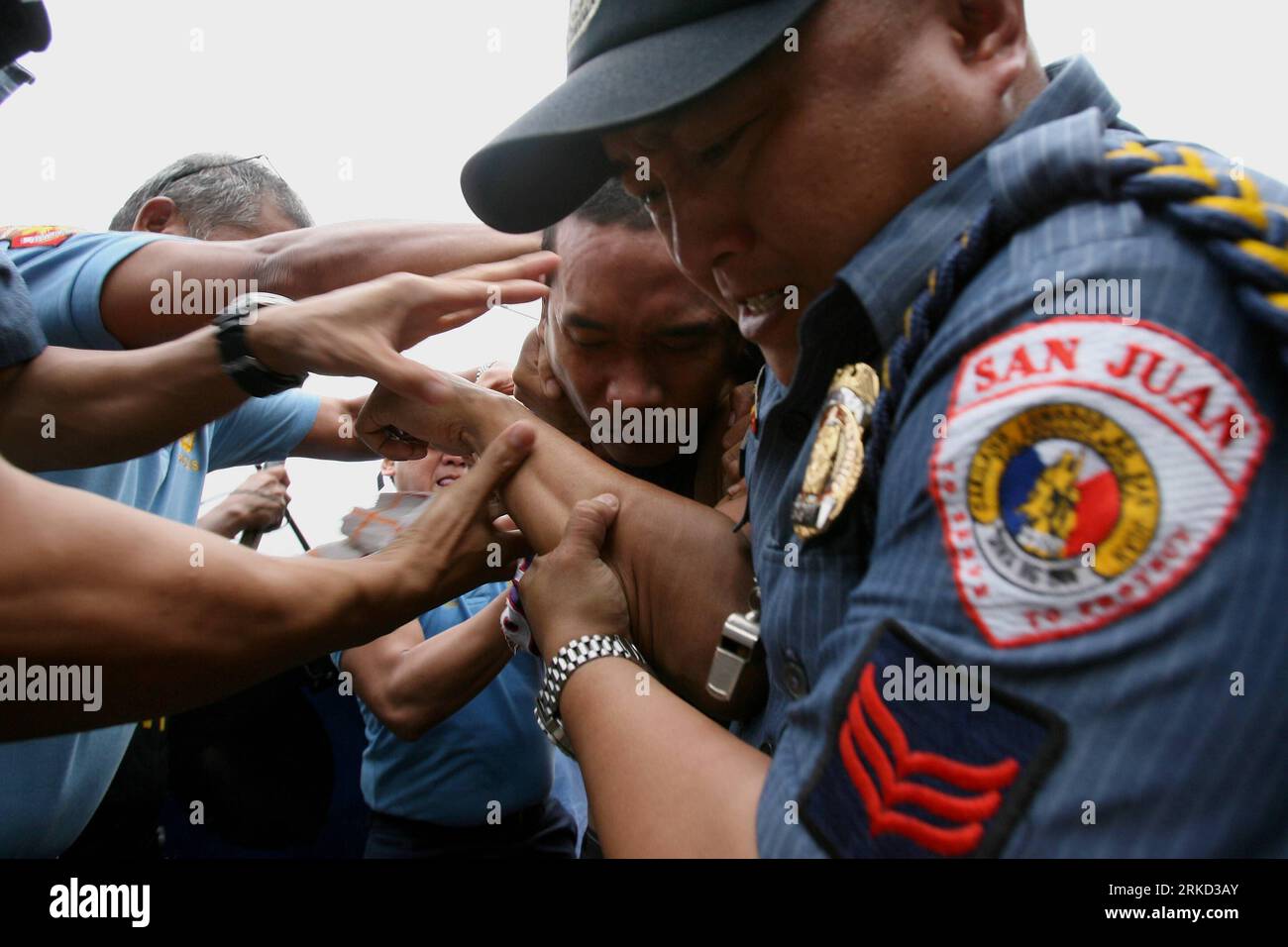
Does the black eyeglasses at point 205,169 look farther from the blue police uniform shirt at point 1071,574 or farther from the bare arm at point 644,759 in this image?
the blue police uniform shirt at point 1071,574

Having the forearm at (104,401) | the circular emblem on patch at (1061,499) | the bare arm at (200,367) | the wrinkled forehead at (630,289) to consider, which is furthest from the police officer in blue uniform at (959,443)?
the forearm at (104,401)

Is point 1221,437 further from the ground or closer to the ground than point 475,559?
further from the ground

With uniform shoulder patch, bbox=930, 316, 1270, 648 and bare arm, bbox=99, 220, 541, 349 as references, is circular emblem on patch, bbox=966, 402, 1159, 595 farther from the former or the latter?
bare arm, bbox=99, 220, 541, 349

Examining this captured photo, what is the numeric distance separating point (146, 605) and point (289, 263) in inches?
37.3

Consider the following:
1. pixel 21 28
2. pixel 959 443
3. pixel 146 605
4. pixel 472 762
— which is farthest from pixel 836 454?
pixel 472 762

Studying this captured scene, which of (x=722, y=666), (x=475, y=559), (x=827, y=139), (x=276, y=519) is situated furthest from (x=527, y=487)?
(x=276, y=519)

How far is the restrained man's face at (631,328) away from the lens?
4.98 feet

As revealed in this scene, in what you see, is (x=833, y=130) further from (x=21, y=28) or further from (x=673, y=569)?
(x=21, y=28)

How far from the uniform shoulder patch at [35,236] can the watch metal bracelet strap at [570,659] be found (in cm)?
147

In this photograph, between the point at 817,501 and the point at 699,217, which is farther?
the point at 699,217

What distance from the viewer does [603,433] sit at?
5.32 ft

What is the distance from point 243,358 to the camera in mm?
1644

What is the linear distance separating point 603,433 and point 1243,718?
1.15 metres

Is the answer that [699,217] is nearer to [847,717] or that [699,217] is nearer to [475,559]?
[847,717]
